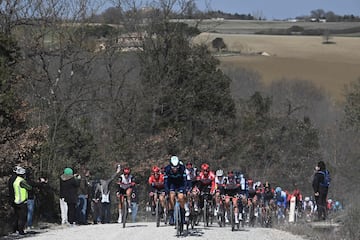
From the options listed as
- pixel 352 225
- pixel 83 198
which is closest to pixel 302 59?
pixel 352 225

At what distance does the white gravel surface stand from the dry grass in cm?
5916

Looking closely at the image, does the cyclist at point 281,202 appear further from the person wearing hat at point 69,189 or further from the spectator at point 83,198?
the person wearing hat at point 69,189

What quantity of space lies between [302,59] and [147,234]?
7595 cm

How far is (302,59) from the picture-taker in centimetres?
9344

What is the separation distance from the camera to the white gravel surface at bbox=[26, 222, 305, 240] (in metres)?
19.1

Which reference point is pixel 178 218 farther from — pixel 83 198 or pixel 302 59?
pixel 302 59

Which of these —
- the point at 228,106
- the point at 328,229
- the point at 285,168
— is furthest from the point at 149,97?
the point at 328,229

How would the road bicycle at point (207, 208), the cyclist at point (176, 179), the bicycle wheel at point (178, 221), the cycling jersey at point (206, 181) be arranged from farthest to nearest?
the road bicycle at point (207, 208), the cycling jersey at point (206, 181), the cyclist at point (176, 179), the bicycle wheel at point (178, 221)

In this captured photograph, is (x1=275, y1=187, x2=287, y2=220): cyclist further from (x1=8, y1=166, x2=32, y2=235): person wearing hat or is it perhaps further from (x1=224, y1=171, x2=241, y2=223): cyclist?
(x1=8, y1=166, x2=32, y2=235): person wearing hat

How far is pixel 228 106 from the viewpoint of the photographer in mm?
53531

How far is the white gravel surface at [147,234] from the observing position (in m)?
19.1

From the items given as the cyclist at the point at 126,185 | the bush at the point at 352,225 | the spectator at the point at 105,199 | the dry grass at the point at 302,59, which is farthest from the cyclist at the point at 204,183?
the dry grass at the point at 302,59

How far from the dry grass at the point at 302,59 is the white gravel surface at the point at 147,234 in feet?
194

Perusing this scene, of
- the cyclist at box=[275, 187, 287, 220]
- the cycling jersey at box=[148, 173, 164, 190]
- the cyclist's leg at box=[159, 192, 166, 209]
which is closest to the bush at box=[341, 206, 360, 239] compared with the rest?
the cyclist's leg at box=[159, 192, 166, 209]
